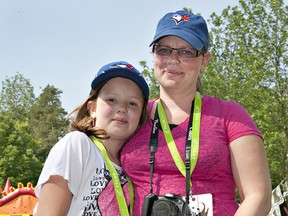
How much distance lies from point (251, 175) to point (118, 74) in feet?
3.51

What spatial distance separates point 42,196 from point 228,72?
978 inches

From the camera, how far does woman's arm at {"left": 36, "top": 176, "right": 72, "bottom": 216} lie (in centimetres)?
307

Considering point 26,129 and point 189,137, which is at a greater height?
point 26,129

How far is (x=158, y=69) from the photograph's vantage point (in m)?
3.50

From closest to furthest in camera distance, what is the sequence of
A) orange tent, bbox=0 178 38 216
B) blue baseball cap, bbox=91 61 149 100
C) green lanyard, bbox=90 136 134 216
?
1. green lanyard, bbox=90 136 134 216
2. blue baseball cap, bbox=91 61 149 100
3. orange tent, bbox=0 178 38 216

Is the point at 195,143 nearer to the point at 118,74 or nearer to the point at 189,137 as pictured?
the point at 189,137

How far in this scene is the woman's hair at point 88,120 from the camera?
137 inches

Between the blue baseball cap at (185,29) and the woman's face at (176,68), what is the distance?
0.18 feet

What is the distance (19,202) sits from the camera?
693 inches

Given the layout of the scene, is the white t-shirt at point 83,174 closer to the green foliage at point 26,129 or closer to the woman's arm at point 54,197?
the woman's arm at point 54,197

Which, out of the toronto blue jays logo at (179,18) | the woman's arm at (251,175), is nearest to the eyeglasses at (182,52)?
the toronto blue jays logo at (179,18)

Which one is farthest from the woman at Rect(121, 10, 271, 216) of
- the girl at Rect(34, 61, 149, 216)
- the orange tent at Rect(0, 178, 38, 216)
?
the orange tent at Rect(0, 178, 38, 216)

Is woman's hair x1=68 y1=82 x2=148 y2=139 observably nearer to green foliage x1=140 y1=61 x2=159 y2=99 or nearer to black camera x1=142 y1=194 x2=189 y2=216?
black camera x1=142 y1=194 x2=189 y2=216

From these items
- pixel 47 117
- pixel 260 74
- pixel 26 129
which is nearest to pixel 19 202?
pixel 260 74
